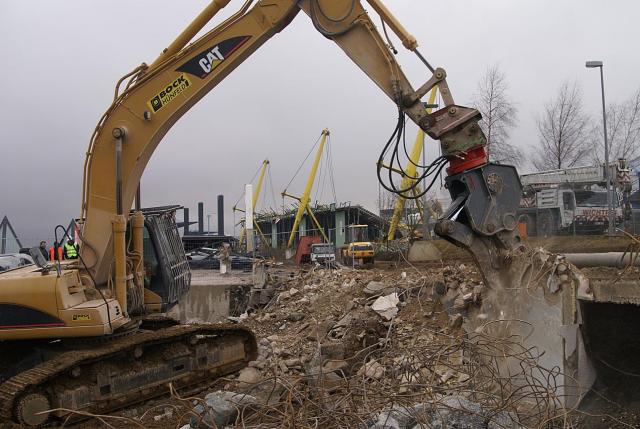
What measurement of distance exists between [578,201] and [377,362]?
2058 cm

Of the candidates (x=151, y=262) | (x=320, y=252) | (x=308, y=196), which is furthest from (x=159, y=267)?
(x=308, y=196)

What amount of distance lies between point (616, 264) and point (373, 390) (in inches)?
169

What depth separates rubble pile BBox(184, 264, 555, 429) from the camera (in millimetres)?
3736

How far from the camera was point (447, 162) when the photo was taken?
6105mm

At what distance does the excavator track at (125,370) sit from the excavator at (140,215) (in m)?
0.01

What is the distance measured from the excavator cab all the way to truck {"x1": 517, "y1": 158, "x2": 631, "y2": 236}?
690 inches

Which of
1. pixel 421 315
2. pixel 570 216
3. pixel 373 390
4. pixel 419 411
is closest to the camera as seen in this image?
pixel 419 411

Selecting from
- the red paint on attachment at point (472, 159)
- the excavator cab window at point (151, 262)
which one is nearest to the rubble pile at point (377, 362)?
the excavator cab window at point (151, 262)

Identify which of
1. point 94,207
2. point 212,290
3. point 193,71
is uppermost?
point 193,71

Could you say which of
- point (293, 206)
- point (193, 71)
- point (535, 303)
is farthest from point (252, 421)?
point (293, 206)

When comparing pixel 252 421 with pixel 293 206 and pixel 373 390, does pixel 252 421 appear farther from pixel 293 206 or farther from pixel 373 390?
pixel 293 206

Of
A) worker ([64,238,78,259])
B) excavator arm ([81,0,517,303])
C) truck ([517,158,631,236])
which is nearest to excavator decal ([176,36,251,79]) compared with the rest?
excavator arm ([81,0,517,303])

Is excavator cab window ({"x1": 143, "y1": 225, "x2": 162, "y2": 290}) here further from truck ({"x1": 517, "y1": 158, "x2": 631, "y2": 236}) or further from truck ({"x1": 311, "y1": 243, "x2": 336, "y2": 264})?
truck ({"x1": 311, "y1": 243, "x2": 336, "y2": 264})

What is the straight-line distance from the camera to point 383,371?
5.45 meters
